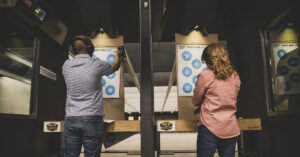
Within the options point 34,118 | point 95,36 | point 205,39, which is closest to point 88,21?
point 95,36

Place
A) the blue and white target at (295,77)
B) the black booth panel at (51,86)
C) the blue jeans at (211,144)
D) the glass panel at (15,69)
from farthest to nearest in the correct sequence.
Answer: the black booth panel at (51,86)
the blue and white target at (295,77)
the glass panel at (15,69)
the blue jeans at (211,144)

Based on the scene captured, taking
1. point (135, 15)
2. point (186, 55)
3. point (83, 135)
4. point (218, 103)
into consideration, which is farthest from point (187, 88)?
point (83, 135)

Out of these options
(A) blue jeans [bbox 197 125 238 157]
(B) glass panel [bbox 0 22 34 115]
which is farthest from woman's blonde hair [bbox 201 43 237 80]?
(B) glass panel [bbox 0 22 34 115]

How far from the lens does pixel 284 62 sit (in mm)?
2693

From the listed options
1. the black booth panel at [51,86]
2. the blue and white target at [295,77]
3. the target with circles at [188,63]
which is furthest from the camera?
the target with circles at [188,63]

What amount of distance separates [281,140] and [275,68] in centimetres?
81

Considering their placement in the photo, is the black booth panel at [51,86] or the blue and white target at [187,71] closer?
the black booth panel at [51,86]

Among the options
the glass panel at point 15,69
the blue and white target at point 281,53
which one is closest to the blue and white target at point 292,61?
the blue and white target at point 281,53

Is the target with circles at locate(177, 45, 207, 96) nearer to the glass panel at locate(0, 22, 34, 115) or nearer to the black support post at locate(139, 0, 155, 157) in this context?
the black support post at locate(139, 0, 155, 157)

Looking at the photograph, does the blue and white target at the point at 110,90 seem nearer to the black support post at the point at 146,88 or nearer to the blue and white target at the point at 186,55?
the blue and white target at the point at 186,55

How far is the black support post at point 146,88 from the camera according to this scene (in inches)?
65.3

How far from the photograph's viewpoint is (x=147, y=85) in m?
1.71

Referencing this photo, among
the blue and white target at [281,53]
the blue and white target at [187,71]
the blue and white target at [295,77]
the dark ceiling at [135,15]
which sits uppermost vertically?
the dark ceiling at [135,15]

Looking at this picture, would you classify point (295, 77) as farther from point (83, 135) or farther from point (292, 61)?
point (83, 135)
